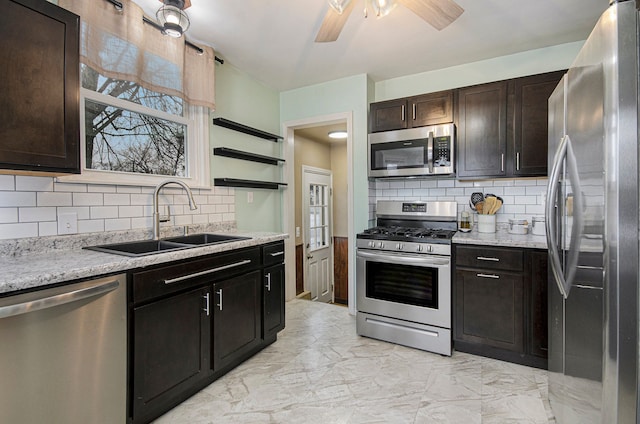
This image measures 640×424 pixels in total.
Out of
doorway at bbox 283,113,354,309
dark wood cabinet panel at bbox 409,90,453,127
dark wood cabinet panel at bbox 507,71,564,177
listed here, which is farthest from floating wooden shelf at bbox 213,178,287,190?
dark wood cabinet panel at bbox 507,71,564,177

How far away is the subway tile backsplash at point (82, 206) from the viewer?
1632 millimetres

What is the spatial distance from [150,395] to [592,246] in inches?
84.6

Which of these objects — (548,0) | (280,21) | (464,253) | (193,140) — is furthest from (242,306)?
(548,0)

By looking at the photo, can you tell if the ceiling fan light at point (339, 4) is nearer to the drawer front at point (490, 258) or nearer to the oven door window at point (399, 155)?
the oven door window at point (399, 155)

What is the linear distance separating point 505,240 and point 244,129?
8.26 feet

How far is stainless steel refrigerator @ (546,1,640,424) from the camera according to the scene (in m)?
0.98

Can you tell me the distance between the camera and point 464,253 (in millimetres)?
2467

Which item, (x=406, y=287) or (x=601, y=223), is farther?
(x=406, y=287)

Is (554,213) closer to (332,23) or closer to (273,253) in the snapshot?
(332,23)

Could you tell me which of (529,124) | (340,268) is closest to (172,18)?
(529,124)

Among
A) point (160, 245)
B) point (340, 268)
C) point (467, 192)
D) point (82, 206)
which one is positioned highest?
point (467, 192)

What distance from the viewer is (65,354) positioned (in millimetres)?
1310

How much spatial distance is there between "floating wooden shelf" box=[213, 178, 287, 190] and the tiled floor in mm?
1507

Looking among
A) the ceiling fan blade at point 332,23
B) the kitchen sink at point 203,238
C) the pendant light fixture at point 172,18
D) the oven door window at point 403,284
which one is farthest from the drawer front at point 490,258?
the pendant light fixture at point 172,18
